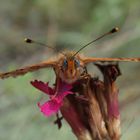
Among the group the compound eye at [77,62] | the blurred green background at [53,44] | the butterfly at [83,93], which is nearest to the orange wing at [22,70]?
the butterfly at [83,93]

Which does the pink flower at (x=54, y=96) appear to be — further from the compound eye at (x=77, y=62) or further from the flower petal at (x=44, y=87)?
the compound eye at (x=77, y=62)

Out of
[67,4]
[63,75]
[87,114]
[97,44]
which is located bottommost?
[87,114]

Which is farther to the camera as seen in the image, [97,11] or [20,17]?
[20,17]

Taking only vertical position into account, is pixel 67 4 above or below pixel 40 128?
above

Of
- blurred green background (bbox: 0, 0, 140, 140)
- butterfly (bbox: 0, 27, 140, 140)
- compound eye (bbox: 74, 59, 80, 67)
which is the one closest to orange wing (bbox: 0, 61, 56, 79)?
butterfly (bbox: 0, 27, 140, 140)

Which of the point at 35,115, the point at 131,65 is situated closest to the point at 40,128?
the point at 35,115

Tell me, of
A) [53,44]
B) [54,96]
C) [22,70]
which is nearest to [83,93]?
[54,96]

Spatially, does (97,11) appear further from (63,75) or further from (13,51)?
(63,75)

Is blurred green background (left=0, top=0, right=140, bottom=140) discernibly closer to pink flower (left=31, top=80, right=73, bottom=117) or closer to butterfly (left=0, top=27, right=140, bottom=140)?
butterfly (left=0, top=27, right=140, bottom=140)
